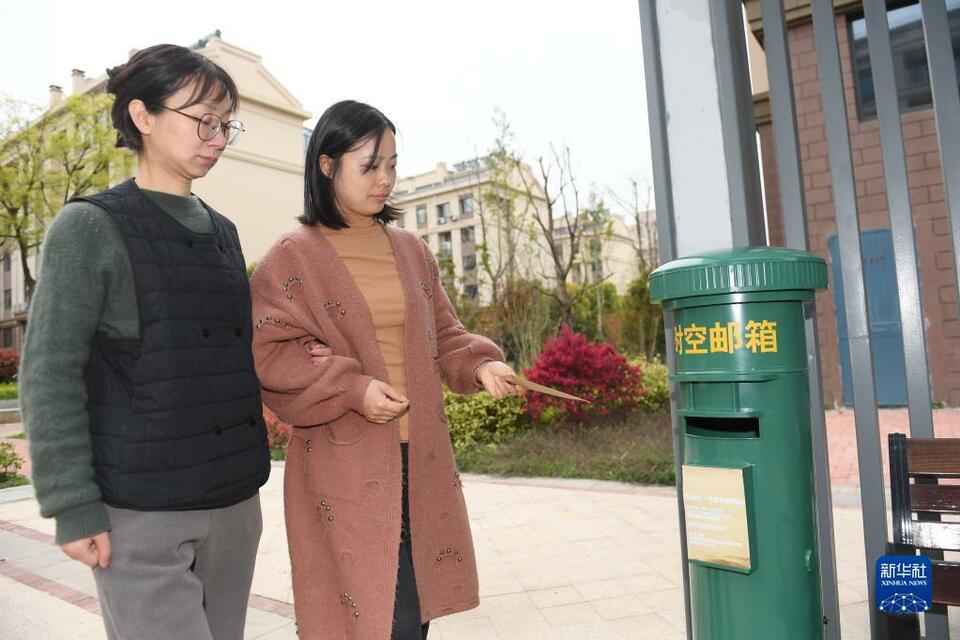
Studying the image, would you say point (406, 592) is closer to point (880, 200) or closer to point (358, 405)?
point (358, 405)

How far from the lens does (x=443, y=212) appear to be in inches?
1800

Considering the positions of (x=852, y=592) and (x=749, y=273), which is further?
(x=852, y=592)

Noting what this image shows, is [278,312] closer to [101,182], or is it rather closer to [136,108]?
[136,108]

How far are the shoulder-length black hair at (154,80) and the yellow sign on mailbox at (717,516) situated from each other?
1.34 m

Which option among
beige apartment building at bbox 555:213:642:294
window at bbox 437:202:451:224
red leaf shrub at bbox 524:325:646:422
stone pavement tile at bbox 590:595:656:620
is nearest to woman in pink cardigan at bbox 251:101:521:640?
stone pavement tile at bbox 590:595:656:620

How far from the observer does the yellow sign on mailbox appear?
5.02ft

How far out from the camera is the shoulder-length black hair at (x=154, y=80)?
1.53 m

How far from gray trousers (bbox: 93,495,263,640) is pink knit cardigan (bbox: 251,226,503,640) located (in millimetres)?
242

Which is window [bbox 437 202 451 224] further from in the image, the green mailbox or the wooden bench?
the green mailbox

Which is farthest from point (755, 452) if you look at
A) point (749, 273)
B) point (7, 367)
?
point (7, 367)

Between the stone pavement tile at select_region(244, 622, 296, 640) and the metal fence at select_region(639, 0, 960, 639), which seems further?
the stone pavement tile at select_region(244, 622, 296, 640)

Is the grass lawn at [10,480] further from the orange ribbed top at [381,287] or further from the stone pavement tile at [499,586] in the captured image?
the orange ribbed top at [381,287]

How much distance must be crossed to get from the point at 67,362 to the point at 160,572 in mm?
441

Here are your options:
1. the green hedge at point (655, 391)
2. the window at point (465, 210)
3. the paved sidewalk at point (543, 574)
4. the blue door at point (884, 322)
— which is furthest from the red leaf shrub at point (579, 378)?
the window at point (465, 210)
